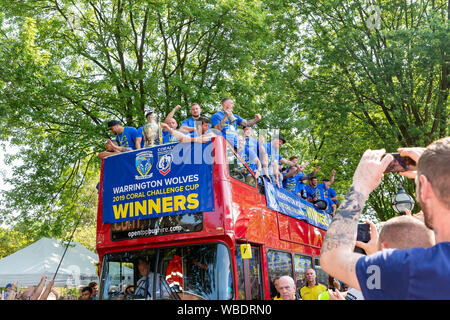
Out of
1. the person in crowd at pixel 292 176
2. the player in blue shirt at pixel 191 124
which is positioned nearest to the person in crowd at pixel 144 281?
the player in blue shirt at pixel 191 124

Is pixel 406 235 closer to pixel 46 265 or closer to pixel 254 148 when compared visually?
pixel 254 148

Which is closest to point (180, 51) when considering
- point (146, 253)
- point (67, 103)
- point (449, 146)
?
point (67, 103)

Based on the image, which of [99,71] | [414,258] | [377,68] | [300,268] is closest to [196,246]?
[300,268]

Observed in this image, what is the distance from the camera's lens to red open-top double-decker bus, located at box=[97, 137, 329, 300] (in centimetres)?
611

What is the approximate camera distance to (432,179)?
1641 millimetres

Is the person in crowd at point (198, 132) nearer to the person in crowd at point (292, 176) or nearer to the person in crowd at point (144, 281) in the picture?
the person in crowd at point (144, 281)

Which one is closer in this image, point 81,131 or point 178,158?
point 178,158

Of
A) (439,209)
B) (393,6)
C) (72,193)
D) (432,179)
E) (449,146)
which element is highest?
(393,6)

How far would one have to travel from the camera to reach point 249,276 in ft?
21.7

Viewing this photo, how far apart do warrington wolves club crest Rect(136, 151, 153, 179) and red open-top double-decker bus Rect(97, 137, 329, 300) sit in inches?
1.9

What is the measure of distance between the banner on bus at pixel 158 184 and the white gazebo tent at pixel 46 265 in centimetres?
774

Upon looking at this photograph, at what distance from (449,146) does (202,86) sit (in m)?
13.6

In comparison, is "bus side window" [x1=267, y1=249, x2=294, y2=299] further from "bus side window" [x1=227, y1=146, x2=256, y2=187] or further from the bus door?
"bus side window" [x1=227, y1=146, x2=256, y2=187]

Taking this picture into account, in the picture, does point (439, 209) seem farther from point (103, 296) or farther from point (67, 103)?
point (67, 103)
